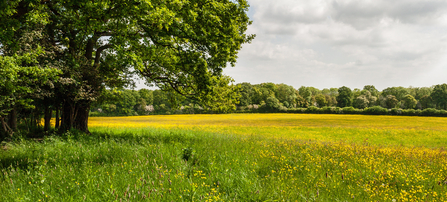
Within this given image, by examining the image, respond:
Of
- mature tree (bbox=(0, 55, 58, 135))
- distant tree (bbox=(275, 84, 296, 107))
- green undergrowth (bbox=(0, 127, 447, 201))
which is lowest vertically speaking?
green undergrowth (bbox=(0, 127, 447, 201))

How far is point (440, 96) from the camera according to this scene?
89.8 meters

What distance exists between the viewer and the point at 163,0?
24.5ft

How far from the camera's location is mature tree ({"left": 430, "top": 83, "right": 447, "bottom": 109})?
291ft

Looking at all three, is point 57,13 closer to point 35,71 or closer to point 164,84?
point 35,71

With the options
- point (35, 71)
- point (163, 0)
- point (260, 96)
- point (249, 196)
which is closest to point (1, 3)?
point (35, 71)


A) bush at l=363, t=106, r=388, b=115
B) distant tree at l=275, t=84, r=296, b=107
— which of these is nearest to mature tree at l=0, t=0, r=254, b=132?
bush at l=363, t=106, r=388, b=115

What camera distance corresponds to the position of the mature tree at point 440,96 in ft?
291

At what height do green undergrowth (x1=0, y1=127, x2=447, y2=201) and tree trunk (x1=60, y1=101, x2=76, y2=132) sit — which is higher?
tree trunk (x1=60, y1=101, x2=76, y2=132)

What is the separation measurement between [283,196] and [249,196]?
698 millimetres

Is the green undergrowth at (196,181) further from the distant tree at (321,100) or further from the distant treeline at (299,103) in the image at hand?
the distant tree at (321,100)

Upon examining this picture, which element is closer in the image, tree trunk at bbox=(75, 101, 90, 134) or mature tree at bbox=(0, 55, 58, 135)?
mature tree at bbox=(0, 55, 58, 135)

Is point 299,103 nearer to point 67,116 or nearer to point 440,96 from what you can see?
point 440,96

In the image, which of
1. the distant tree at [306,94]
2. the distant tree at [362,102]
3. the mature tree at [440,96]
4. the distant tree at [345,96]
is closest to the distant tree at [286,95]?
the distant tree at [306,94]

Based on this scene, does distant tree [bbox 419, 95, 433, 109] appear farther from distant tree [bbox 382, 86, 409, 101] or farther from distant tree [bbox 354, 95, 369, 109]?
distant tree [bbox 354, 95, 369, 109]
